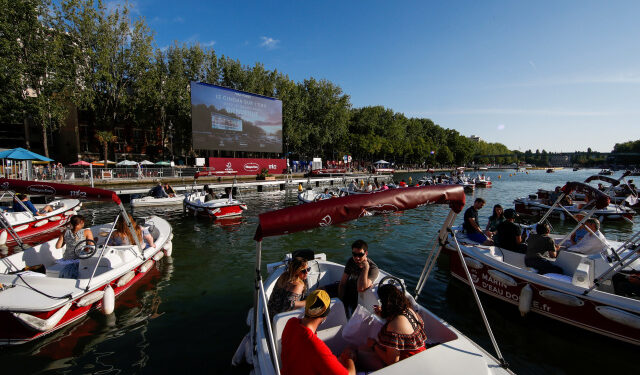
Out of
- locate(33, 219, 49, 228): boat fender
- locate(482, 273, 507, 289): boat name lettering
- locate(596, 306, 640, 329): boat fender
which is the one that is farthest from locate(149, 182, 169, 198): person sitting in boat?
locate(596, 306, 640, 329): boat fender

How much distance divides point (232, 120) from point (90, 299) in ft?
123

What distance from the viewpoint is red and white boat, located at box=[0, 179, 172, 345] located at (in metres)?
5.44

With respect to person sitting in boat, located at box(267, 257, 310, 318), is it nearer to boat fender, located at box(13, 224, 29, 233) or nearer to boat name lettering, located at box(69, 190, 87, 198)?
boat name lettering, located at box(69, 190, 87, 198)

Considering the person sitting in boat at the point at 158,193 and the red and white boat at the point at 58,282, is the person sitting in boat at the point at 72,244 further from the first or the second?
the person sitting in boat at the point at 158,193

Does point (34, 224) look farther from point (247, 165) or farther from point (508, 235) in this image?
point (247, 165)

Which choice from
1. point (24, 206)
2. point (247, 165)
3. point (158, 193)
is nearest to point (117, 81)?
point (247, 165)

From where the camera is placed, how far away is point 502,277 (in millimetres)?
7035

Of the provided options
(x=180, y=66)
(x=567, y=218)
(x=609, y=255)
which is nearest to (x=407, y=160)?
(x=180, y=66)

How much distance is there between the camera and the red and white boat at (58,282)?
5.44m

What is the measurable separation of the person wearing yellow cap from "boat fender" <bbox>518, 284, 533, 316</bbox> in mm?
5353

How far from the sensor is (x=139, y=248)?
832 cm

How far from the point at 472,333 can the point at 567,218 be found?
17.8 metres

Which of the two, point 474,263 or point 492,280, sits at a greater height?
point 474,263

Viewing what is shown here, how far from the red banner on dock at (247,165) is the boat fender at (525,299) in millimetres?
39940
